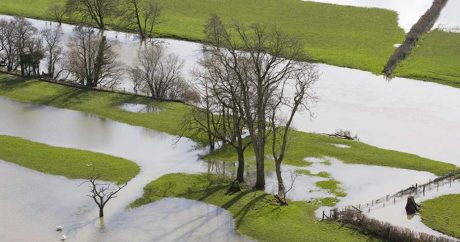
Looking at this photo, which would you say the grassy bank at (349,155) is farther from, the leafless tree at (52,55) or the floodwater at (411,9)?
the floodwater at (411,9)

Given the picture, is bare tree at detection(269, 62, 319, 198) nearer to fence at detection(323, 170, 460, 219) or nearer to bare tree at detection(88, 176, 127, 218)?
fence at detection(323, 170, 460, 219)

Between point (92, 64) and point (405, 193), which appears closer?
point (405, 193)

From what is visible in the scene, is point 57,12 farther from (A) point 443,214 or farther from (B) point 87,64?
(A) point 443,214

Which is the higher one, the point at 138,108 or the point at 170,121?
the point at 138,108

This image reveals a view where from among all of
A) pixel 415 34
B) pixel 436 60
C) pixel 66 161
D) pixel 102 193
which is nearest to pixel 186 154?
pixel 66 161

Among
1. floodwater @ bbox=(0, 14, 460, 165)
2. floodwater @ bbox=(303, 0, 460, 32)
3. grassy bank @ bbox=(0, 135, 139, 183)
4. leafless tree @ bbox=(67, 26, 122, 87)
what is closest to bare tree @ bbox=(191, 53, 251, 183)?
grassy bank @ bbox=(0, 135, 139, 183)

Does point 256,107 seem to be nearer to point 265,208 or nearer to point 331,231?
point 265,208

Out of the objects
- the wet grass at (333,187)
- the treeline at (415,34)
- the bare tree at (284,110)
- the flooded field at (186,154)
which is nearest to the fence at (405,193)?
the flooded field at (186,154)
